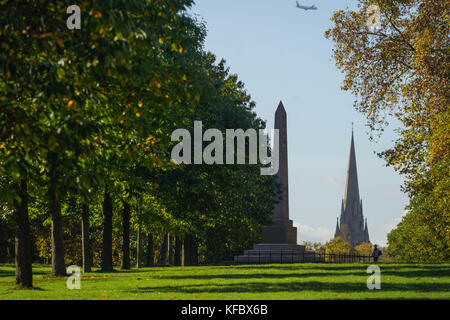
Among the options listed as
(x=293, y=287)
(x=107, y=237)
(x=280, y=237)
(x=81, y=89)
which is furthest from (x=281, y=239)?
(x=81, y=89)

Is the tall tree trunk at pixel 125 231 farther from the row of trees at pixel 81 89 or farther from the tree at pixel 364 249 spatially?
the tree at pixel 364 249

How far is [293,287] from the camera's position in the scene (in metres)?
19.1

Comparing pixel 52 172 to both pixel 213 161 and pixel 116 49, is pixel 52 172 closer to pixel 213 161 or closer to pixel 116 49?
pixel 116 49

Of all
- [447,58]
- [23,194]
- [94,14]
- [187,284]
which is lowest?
[187,284]

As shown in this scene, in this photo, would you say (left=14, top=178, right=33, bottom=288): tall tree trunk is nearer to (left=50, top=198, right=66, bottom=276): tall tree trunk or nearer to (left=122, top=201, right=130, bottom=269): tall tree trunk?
(left=50, top=198, right=66, bottom=276): tall tree trunk

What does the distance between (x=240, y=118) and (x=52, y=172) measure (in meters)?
20.5

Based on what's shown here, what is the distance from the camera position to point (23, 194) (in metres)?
20.3

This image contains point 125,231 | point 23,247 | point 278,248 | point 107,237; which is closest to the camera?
point 23,247

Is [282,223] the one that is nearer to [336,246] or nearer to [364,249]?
[336,246]

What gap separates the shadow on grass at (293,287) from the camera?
18.2 m

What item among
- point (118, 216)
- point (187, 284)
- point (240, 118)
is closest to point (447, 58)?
point (240, 118)

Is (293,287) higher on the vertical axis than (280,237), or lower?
lower

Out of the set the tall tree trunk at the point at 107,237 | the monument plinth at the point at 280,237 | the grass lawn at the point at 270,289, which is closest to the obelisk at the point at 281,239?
the monument plinth at the point at 280,237

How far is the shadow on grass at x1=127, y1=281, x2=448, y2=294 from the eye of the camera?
716 inches
